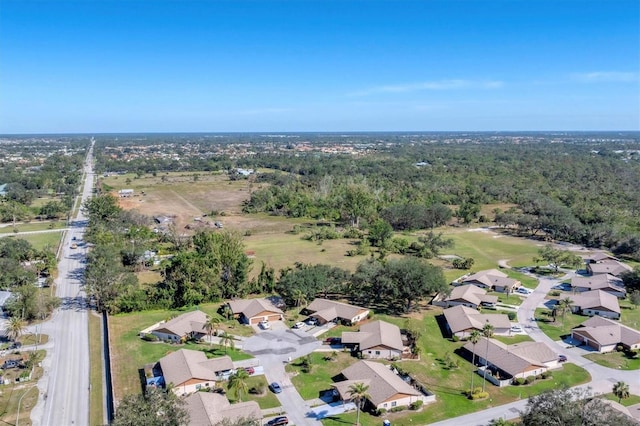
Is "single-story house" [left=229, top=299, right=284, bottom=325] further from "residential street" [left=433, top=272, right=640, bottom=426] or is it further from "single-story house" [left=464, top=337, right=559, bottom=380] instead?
"residential street" [left=433, top=272, right=640, bottom=426]

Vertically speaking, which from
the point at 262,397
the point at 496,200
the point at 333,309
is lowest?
the point at 262,397

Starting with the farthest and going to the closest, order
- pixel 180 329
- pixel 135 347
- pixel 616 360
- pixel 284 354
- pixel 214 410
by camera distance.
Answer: pixel 180 329 → pixel 135 347 → pixel 284 354 → pixel 616 360 → pixel 214 410

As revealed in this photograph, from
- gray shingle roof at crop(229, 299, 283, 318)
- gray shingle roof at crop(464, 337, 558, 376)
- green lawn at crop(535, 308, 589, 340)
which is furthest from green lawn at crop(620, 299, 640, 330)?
gray shingle roof at crop(229, 299, 283, 318)

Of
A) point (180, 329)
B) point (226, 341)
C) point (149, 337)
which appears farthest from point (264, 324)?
point (149, 337)

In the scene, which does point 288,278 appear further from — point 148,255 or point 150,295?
point 148,255

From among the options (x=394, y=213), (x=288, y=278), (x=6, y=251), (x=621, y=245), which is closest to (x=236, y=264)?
(x=288, y=278)

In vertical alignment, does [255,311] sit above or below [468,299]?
above

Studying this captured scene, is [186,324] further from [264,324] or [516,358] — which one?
[516,358]

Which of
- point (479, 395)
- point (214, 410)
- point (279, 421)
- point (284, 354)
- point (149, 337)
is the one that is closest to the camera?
point (214, 410)
